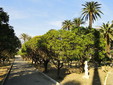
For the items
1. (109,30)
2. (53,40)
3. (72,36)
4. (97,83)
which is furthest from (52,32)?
(109,30)

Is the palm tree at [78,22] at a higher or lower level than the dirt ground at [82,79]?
higher

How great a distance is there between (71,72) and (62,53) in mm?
6949

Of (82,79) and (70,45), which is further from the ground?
(70,45)

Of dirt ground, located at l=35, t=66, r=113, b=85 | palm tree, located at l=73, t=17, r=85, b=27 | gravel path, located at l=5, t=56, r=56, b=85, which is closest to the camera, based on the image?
dirt ground, located at l=35, t=66, r=113, b=85

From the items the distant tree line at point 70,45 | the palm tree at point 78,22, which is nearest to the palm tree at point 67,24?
the palm tree at point 78,22

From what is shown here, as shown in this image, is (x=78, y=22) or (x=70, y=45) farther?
(x=78, y=22)

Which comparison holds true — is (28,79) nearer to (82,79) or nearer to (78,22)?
(82,79)

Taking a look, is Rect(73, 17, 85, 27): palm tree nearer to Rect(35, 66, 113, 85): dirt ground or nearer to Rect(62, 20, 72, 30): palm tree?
Rect(62, 20, 72, 30): palm tree

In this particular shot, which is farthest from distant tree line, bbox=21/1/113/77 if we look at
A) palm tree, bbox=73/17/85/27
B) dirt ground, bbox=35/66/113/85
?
palm tree, bbox=73/17/85/27

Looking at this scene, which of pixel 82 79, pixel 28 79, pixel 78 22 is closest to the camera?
pixel 82 79

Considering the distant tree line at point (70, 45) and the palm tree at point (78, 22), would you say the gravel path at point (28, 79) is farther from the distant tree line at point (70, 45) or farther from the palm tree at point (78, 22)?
the palm tree at point (78, 22)

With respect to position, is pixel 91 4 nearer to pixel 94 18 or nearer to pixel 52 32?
pixel 94 18

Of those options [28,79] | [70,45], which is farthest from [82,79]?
[28,79]

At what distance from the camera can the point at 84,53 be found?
78.1 ft
